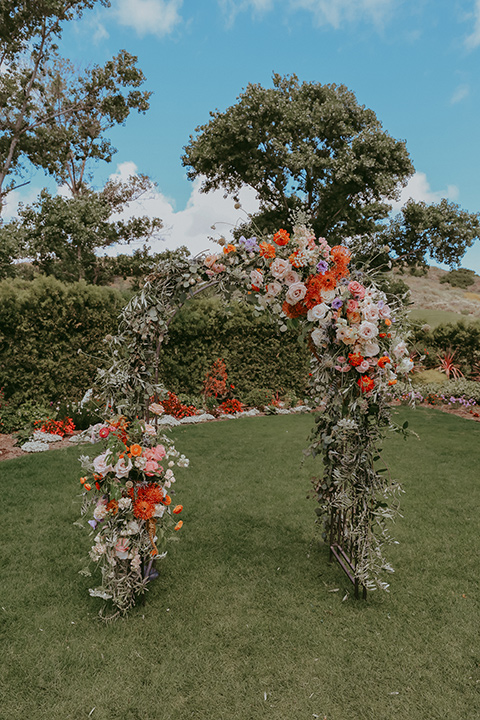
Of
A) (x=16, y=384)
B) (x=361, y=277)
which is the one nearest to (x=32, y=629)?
(x=361, y=277)

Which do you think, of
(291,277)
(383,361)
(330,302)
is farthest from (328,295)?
(383,361)

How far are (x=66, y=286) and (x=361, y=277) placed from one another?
20.6 ft

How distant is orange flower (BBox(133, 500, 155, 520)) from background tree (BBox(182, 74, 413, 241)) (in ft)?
50.8

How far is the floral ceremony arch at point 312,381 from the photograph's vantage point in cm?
274

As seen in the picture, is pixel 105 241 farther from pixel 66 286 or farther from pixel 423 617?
pixel 423 617

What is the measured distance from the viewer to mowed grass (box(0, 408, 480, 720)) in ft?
7.35

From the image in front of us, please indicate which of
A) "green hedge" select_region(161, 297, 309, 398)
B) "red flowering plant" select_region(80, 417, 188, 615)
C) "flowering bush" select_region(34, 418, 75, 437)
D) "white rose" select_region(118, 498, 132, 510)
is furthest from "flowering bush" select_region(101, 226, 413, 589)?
"green hedge" select_region(161, 297, 309, 398)

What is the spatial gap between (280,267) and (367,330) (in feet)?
2.36

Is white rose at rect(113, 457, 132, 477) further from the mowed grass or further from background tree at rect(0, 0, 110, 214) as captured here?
background tree at rect(0, 0, 110, 214)

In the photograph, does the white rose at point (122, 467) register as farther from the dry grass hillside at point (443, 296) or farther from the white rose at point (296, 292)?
the dry grass hillside at point (443, 296)

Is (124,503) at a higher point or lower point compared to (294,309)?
lower

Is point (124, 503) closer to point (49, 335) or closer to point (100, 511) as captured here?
point (100, 511)

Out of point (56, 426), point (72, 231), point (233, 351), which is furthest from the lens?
point (72, 231)

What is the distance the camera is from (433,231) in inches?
707
